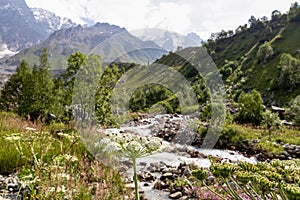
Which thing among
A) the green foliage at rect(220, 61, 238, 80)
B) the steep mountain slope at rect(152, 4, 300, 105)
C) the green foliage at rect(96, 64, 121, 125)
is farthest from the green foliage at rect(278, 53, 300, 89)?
the green foliage at rect(96, 64, 121, 125)

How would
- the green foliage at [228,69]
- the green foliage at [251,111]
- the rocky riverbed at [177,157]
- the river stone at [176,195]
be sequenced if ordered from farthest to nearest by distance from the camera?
the green foliage at [228,69], the green foliage at [251,111], the rocky riverbed at [177,157], the river stone at [176,195]

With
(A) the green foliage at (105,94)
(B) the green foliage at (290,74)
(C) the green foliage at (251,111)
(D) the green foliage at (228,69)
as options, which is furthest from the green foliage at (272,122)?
(D) the green foliage at (228,69)

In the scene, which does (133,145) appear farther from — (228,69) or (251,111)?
(228,69)

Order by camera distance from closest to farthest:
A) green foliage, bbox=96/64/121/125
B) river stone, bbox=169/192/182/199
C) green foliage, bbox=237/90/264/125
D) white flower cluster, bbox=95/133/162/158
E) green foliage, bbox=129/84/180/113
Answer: white flower cluster, bbox=95/133/162/158, river stone, bbox=169/192/182/199, green foliage, bbox=96/64/121/125, green foliage, bbox=237/90/264/125, green foliage, bbox=129/84/180/113

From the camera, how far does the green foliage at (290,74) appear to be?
55594mm

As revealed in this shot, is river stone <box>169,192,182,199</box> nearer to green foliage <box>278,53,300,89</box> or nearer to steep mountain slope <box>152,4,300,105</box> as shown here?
steep mountain slope <box>152,4,300,105</box>

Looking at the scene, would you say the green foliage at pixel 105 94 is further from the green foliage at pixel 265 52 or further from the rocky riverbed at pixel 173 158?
the green foliage at pixel 265 52

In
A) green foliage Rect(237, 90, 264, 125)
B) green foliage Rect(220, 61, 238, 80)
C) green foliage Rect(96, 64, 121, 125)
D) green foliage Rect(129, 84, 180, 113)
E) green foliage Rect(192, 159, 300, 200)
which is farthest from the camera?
green foliage Rect(220, 61, 238, 80)

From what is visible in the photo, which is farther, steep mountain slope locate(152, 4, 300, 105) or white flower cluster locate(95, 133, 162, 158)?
steep mountain slope locate(152, 4, 300, 105)

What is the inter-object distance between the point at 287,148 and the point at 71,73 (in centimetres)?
1215

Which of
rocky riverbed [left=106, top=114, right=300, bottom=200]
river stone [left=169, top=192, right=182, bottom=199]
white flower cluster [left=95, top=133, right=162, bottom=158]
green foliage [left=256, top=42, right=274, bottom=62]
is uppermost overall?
green foliage [left=256, top=42, right=274, bottom=62]

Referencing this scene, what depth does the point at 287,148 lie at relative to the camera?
15336 millimetres

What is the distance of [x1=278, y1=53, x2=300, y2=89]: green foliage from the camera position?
182ft

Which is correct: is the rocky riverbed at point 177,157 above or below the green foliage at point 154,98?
below
